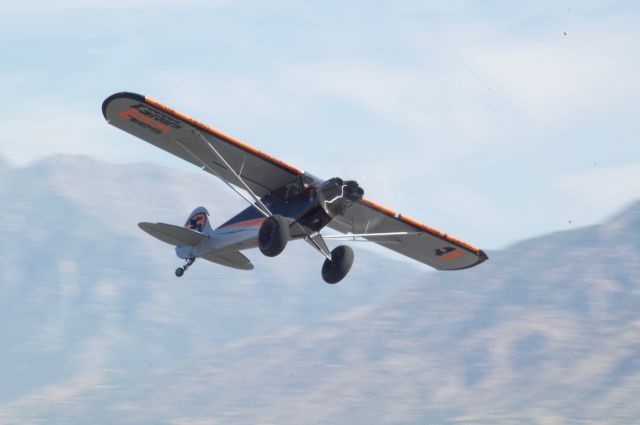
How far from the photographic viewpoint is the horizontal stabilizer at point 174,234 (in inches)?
1039

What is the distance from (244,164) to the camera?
24.9 metres

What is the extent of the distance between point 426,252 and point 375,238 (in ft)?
6.56

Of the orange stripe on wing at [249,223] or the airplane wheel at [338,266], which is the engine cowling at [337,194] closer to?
the airplane wheel at [338,266]

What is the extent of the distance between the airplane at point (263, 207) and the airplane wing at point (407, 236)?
3cm

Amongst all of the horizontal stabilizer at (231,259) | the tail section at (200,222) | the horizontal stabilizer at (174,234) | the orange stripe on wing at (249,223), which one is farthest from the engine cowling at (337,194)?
the tail section at (200,222)

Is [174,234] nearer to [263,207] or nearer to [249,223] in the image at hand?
[249,223]

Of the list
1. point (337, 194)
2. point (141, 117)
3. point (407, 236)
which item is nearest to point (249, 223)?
point (337, 194)

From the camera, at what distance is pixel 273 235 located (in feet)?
75.3

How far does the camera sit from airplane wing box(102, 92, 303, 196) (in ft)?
76.9

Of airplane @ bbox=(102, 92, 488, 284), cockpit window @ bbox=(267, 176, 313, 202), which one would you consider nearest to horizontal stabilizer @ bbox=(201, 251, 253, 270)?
airplane @ bbox=(102, 92, 488, 284)

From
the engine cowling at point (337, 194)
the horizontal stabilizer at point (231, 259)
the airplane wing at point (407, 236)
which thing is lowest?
the horizontal stabilizer at point (231, 259)

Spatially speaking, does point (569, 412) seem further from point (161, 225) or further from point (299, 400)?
point (161, 225)

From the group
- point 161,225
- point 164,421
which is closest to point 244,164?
point 161,225

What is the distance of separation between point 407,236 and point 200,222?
580 centimetres
